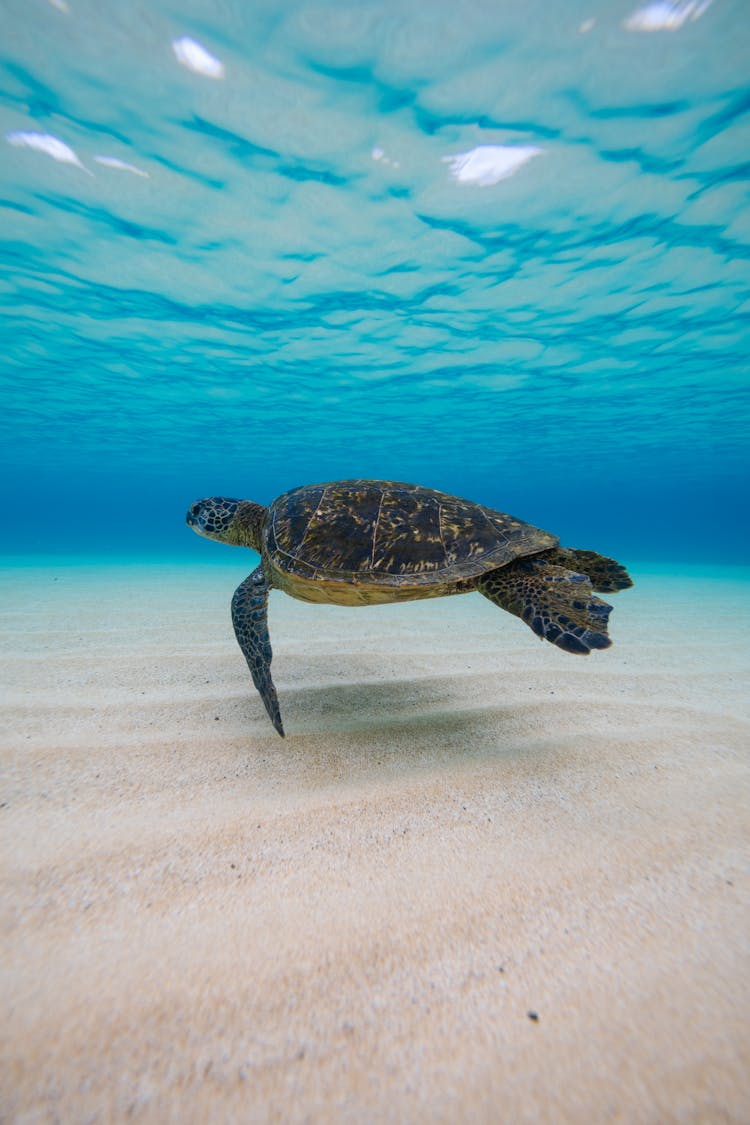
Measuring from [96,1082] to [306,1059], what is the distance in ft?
1.50

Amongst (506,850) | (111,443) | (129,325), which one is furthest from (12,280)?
(111,443)

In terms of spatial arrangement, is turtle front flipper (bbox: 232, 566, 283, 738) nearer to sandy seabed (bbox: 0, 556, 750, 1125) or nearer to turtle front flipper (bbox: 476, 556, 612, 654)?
sandy seabed (bbox: 0, 556, 750, 1125)

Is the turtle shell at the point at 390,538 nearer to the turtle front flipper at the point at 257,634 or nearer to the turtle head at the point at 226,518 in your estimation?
the turtle front flipper at the point at 257,634

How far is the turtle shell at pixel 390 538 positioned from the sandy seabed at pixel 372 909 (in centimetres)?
109

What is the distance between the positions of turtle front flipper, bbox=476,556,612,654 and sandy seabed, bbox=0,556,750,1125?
2.47ft

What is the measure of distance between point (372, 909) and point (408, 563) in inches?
75.9

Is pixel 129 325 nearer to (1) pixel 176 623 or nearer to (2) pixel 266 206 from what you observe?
(2) pixel 266 206

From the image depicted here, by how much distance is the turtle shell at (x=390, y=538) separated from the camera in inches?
117

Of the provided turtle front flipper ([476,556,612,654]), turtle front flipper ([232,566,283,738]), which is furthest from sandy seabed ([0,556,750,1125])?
turtle front flipper ([476,556,612,654])

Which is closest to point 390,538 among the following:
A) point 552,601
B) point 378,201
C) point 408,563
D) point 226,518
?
point 408,563

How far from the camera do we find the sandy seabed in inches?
39.0

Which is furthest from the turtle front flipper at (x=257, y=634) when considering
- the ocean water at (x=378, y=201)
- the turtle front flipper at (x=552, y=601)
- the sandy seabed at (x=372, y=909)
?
the ocean water at (x=378, y=201)

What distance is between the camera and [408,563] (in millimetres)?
3004

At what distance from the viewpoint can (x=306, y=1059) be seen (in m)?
1.04
